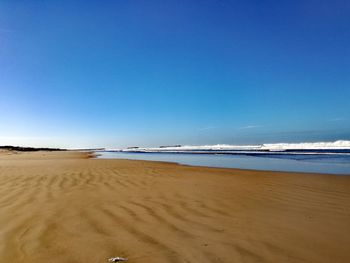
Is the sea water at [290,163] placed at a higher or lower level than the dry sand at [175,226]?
higher

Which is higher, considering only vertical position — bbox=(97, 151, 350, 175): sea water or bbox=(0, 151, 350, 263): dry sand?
bbox=(97, 151, 350, 175): sea water

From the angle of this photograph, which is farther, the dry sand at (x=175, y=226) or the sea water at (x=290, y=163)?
the sea water at (x=290, y=163)

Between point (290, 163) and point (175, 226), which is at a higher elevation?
point (290, 163)

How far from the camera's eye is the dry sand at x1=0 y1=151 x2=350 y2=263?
3.03 metres

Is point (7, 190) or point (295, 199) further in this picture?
point (7, 190)

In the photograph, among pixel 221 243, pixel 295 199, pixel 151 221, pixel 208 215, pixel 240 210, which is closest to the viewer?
pixel 221 243

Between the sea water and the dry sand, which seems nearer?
the dry sand

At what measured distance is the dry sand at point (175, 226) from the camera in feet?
9.93

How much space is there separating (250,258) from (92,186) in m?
5.74

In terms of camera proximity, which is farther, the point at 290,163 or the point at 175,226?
the point at 290,163

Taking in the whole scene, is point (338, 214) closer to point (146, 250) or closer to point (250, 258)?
point (250, 258)

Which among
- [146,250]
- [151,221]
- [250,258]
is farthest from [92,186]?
[250,258]

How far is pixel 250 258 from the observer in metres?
2.93

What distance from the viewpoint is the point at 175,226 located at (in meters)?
4.00
